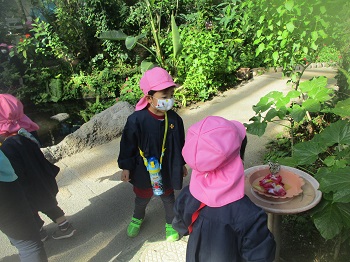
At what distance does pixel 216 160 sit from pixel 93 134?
12.2ft

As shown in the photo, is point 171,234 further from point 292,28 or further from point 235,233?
point 292,28

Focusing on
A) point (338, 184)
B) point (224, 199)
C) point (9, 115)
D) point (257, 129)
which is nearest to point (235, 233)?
point (224, 199)

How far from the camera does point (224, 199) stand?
1.45 m

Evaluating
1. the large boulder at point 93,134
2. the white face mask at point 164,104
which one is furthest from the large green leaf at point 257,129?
the large boulder at point 93,134

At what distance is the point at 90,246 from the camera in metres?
2.83

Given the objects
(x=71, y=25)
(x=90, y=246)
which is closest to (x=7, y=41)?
(x=71, y=25)

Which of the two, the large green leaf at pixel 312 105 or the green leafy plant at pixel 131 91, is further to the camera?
the green leafy plant at pixel 131 91

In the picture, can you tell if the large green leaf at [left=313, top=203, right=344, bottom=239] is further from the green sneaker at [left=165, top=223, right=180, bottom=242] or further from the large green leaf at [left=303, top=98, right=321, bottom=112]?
the green sneaker at [left=165, top=223, right=180, bottom=242]

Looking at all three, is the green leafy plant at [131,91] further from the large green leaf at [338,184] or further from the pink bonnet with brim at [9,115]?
the large green leaf at [338,184]

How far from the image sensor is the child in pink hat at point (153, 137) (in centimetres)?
241

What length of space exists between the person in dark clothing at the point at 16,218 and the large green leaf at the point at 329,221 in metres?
1.81

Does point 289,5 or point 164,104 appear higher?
point 289,5

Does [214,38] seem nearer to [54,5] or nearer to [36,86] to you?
[36,86]

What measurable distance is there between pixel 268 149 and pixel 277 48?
1407mm
